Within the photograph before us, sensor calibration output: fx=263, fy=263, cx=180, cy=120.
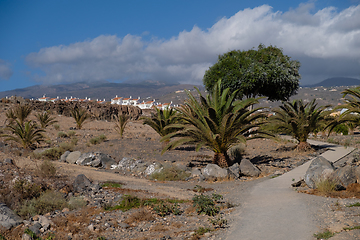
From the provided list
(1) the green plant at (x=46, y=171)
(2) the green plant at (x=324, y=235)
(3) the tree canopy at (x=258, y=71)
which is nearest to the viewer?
(2) the green plant at (x=324, y=235)

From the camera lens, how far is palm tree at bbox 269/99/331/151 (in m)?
12.9

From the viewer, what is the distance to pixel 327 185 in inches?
245

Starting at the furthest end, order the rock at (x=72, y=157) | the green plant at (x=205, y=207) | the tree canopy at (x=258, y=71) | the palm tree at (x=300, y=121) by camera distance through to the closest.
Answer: the tree canopy at (x=258, y=71) < the palm tree at (x=300, y=121) < the rock at (x=72, y=157) < the green plant at (x=205, y=207)

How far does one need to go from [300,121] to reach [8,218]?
12429 millimetres

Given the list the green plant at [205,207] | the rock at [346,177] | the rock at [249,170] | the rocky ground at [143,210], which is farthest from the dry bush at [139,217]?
the rock at [249,170]

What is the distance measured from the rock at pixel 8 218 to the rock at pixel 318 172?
6653mm

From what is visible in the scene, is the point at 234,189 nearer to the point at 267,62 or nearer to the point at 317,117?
the point at 317,117

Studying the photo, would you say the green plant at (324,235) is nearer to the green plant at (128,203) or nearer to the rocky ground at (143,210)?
the rocky ground at (143,210)

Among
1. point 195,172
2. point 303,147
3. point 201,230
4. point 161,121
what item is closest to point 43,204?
point 201,230

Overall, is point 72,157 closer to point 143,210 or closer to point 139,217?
point 143,210

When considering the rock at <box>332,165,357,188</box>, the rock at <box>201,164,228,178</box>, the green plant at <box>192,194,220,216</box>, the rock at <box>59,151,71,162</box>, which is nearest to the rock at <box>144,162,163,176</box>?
the rock at <box>201,164,228,178</box>

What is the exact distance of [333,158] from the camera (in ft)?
35.5

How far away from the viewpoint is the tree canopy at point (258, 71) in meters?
19.9

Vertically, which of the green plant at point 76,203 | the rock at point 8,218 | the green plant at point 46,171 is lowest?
the green plant at point 76,203
